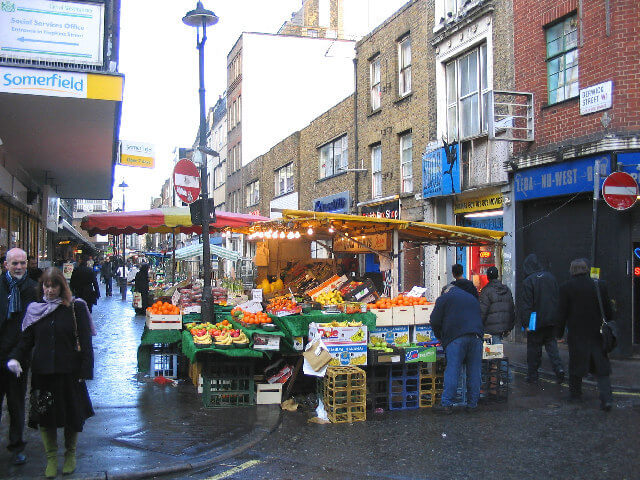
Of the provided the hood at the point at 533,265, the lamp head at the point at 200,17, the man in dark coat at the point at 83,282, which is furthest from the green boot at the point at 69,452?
the man in dark coat at the point at 83,282

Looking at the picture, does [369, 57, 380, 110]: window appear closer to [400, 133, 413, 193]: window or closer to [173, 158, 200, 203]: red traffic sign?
[400, 133, 413, 193]: window

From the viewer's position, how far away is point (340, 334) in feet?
25.2

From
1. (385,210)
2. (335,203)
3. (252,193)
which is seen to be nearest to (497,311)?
(385,210)

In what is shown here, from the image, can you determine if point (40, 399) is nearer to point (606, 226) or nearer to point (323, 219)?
point (323, 219)

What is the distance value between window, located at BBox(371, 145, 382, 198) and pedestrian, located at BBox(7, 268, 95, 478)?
1666cm

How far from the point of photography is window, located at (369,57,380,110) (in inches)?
836

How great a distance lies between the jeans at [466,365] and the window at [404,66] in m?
13.2

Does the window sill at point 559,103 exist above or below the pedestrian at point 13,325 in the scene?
above

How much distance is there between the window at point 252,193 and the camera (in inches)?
1476

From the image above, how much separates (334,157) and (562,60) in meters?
13.1

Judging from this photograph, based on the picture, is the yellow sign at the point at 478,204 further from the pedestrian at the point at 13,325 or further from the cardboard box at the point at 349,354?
the pedestrian at the point at 13,325

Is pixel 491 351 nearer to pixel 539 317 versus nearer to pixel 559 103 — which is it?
pixel 539 317

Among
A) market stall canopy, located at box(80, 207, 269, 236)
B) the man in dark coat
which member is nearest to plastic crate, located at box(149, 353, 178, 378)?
market stall canopy, located at box(80, 207, 269, 236)

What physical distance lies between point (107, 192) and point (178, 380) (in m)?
12.8
